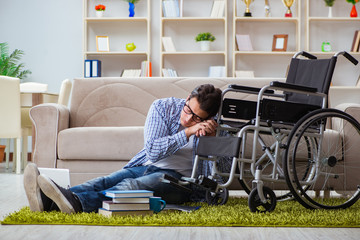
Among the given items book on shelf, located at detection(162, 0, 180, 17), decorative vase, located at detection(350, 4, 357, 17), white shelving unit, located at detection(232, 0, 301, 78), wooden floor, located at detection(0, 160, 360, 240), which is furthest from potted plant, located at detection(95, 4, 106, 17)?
wooden floor, located at detection(0, 160, 360, 240)

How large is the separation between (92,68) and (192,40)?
1.19 meters

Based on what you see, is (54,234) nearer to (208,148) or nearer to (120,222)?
(120,222)

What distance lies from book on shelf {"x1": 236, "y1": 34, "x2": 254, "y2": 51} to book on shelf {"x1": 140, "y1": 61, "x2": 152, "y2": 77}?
39.8 inches

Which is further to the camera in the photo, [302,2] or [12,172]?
[302,2]

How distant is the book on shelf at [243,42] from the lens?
225 inches

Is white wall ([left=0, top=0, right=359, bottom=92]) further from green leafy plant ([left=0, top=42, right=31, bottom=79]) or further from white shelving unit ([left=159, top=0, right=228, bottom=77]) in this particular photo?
white shelving unit ([left=159, top=0, right=228, bottom=77])

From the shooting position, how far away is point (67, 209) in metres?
1.95

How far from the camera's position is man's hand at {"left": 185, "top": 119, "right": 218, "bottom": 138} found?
216 centimetres

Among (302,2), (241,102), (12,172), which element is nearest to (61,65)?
(12,172)

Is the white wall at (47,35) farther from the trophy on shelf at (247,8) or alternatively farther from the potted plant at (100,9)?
the trophy on shelf at (247,8)

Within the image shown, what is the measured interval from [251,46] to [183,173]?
3.67m

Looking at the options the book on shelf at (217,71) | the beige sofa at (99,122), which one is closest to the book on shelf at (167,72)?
the book on shelf at (217,71)

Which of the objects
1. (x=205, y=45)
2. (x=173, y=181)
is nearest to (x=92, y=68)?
(x=205, y=45)

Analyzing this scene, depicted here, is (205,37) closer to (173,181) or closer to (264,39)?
(264,39)
